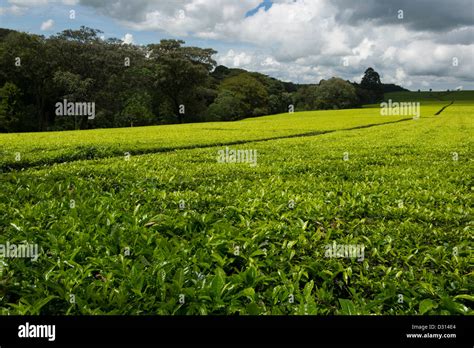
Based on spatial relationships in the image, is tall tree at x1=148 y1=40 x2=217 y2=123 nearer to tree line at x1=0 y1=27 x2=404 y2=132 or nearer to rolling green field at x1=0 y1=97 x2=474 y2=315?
tree line at x1=0 y1=27 x2=404 y2=132

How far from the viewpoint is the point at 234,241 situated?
642 cm

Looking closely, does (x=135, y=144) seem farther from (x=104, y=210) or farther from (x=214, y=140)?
(x=104, y=210)

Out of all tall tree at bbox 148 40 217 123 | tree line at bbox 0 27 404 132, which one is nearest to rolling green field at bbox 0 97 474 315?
tree line at bbox 0 27 404 132

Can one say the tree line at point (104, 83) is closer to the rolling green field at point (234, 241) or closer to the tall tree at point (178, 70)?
the tall tree at point (178, 70)

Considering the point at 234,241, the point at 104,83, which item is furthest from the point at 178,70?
the point at 234,241

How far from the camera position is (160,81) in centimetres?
5081

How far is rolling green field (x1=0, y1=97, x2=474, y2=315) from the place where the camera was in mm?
4797

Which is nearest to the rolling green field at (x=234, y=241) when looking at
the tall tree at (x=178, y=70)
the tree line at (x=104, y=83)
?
the tree line at (x=104, y=83)

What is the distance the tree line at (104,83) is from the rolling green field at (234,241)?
24697mm

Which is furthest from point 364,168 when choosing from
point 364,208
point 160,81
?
point 160,81

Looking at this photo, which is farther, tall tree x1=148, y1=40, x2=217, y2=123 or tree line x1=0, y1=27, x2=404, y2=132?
tall tree x1=148, y1=40, x2=217, y2=123

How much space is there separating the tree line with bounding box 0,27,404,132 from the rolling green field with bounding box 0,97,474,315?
24.7 metres

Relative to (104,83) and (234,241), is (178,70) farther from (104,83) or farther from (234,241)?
(234,241)

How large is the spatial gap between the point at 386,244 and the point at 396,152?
12.7m
